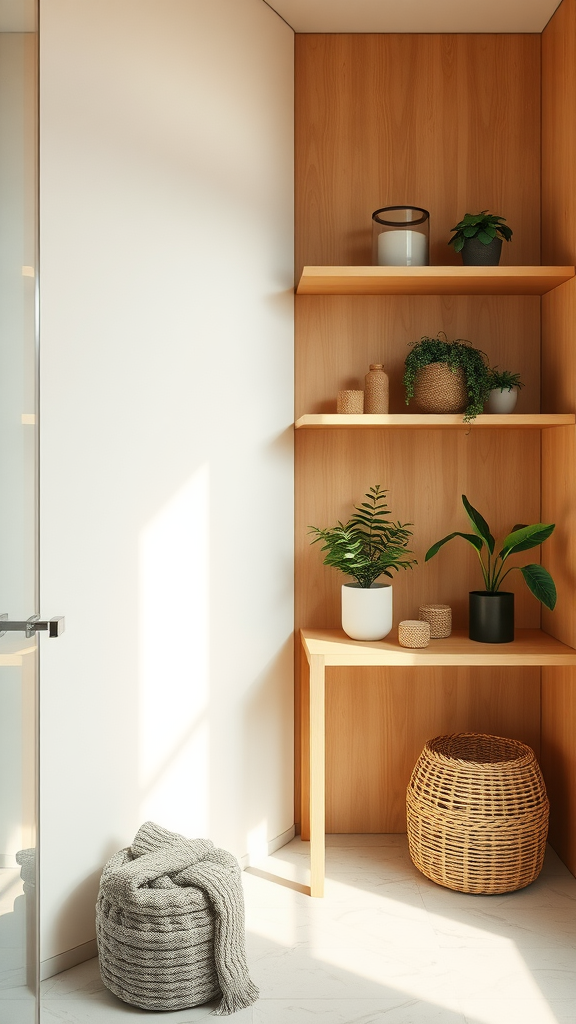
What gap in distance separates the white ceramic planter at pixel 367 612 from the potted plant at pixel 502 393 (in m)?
0.66

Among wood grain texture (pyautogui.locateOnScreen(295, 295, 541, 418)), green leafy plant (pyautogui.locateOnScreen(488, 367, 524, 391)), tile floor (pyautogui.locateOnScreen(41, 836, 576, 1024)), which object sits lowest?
tile floor (pyautogui.locateOnScreen(41, 836, 576, 1024))

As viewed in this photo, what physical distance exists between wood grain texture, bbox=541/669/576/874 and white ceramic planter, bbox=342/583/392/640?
557 mm

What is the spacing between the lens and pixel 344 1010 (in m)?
1.91

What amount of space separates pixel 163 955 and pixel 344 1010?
42 cm

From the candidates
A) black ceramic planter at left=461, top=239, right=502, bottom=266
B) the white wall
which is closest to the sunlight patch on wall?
the white wall

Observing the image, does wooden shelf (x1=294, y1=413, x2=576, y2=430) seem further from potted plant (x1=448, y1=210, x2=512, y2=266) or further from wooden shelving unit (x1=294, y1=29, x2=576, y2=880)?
potted plant (x1=448, y1=210, x2=512, y2=266)

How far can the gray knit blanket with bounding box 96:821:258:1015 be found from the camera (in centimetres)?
190

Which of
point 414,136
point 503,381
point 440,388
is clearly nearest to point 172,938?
point 440,388

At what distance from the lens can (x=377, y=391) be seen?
8.73 feet

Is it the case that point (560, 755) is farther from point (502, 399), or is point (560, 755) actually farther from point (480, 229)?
point (480, 229)

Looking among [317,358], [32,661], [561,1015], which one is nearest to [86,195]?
[317,358]

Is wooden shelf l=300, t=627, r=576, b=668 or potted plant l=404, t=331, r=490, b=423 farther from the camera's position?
potted plant l=404, t=331, r=490, b=423

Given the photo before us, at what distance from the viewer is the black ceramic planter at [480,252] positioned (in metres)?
2.61

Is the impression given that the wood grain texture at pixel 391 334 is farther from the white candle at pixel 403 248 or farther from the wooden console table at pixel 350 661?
the wooden console table at pixel 350 661
